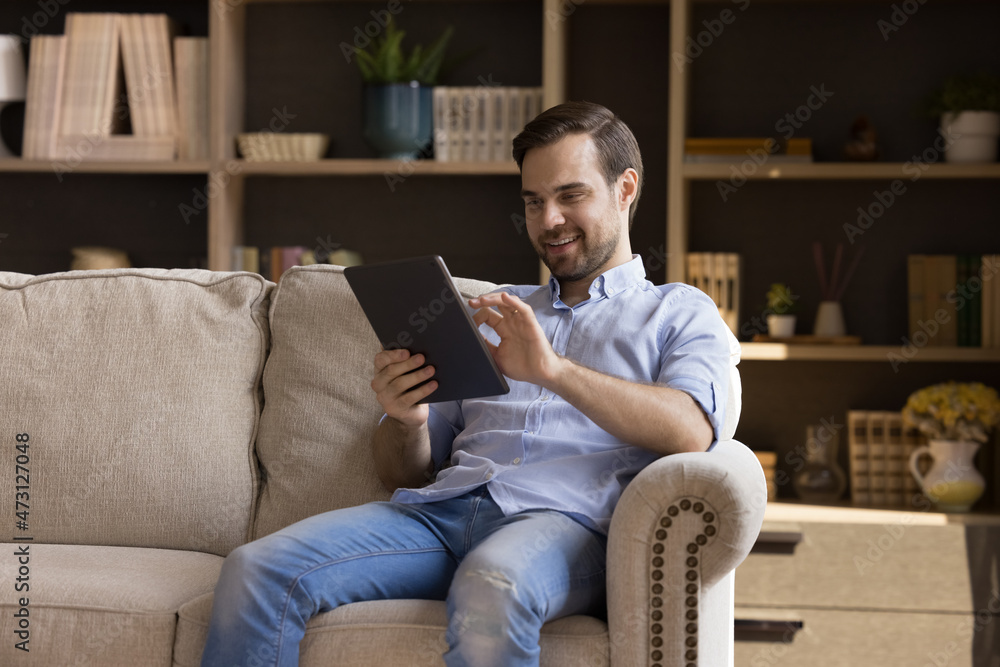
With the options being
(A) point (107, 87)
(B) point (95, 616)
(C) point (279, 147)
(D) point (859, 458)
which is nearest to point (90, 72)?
(A) point (107, 87)

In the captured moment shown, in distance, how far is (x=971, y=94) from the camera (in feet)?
8.82

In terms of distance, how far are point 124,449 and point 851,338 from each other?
6.27 ft

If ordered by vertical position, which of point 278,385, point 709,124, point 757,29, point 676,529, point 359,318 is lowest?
point 676,529

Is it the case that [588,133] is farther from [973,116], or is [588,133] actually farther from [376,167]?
[973,116]

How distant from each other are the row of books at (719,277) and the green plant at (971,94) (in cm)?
70

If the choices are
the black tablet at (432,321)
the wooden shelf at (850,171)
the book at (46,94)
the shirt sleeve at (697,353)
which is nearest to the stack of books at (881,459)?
the wooden shelf at (850,171)

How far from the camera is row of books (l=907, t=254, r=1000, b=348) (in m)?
2.68

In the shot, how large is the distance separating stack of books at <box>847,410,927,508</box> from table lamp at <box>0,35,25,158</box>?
2.65 meters

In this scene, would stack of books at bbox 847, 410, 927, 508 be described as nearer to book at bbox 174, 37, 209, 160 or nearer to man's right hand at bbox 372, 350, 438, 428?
man's right hand at bbox 372, 350, 438, 428

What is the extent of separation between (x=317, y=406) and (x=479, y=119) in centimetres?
128

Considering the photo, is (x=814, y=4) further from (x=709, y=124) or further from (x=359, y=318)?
(x=359, y=318)

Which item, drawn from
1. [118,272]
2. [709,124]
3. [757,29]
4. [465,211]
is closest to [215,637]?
[118,272]

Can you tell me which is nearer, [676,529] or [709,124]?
[676,529]

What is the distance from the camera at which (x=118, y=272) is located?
203 cm
